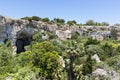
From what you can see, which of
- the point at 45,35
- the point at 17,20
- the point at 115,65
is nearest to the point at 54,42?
the point at 45,35

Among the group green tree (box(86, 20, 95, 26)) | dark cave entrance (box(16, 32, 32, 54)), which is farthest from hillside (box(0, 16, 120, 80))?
green tree (box(86, 20, 95, 26))

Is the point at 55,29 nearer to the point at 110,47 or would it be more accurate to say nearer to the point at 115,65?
the point at 110,47

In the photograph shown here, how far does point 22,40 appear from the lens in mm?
76500

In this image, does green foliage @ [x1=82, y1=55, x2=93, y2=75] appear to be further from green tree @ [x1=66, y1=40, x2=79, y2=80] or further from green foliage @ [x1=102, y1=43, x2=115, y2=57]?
green foliage @ [x1=102, y1=43, x2=115, y2=57]

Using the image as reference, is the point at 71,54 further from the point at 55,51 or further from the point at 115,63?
the point at 115,63

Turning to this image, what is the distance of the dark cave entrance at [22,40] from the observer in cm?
7281

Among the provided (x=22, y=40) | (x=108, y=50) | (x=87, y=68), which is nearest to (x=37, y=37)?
(x=22, y=40)

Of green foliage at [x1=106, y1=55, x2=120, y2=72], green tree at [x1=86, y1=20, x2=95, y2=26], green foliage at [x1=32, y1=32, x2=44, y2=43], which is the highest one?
green tree at [x1=86, y1=20, x2=95, y2=26]

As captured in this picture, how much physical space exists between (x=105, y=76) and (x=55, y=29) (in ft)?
115

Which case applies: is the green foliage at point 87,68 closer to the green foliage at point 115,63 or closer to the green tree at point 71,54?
the green tree at point 71,54

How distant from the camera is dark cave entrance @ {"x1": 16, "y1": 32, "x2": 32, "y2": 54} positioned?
72812mm

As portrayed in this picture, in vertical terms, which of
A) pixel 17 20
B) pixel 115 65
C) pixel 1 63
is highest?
pixel 17 20

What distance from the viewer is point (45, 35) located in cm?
7025

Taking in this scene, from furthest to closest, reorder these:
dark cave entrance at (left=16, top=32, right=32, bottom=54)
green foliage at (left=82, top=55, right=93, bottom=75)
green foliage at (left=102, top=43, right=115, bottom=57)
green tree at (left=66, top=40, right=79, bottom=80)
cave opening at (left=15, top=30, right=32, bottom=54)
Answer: cave opening at (left=15, top=30, right=32, bottom=54)
dark cave entrance at (left=16, top=32, right=32, bottom=54)
green foliage at (left=102, top=43, right=115, bottom=57)
green foliage at (left=82, top=55, right=93, bottom=75)
green tree at (left=66, top=40, right=79, bottom=80)
